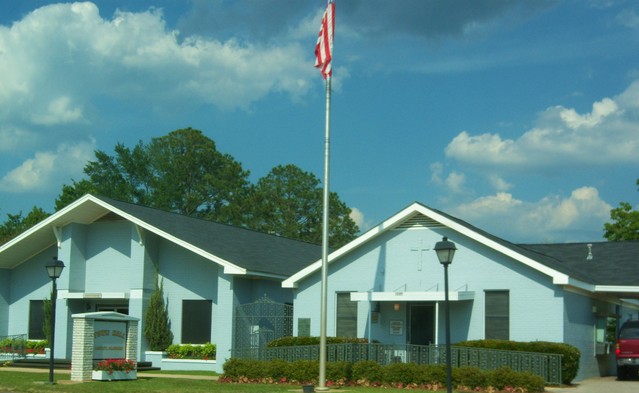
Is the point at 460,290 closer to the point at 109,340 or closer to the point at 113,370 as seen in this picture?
the point at 113,370

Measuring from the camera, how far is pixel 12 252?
3325 centimetres

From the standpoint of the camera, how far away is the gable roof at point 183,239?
94.7 ft

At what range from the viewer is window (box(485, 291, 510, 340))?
2420 cm

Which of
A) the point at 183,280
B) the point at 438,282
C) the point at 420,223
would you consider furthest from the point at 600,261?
the point at 183,280

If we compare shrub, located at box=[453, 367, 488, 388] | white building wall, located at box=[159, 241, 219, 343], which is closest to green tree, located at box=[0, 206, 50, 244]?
white building wall, located at box=[159, 241, 219, 343]

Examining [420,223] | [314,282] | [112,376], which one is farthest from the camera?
[314,282]

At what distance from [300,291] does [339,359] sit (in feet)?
13.3

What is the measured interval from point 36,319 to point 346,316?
560 inches

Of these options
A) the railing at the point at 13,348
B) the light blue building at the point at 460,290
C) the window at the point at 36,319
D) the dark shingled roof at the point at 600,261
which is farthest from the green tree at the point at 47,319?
the dark shingled roof at the point at 600,261

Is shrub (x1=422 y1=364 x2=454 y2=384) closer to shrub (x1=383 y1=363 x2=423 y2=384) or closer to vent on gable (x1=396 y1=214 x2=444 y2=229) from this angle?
shrub (x1=383 y1=363 x2=423 y2=384)

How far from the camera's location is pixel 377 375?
22.5 metres

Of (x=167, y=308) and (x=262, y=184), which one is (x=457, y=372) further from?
(x=262, y=184)

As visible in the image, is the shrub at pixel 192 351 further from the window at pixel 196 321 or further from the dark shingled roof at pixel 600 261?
the dark shingled roof at pixel 600 261

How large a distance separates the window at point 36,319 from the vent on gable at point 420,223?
53.1 feet
